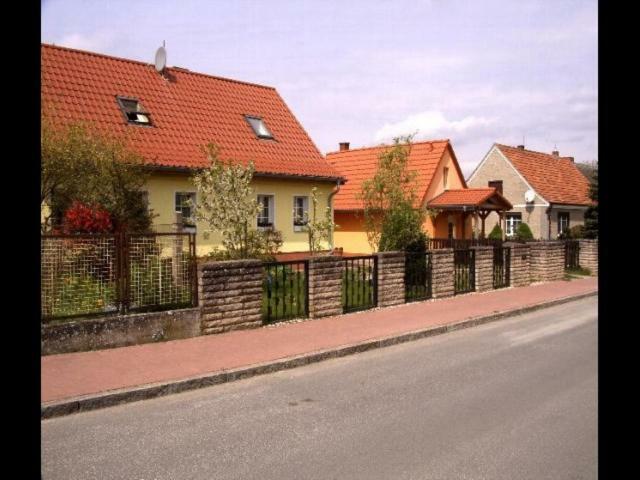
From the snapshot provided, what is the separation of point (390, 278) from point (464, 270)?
4.17 meters

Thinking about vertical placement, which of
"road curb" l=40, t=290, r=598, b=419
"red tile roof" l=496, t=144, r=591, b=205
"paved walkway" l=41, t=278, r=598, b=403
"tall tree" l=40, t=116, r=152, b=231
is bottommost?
"road curb" l=40, t=290, r=598, b=419

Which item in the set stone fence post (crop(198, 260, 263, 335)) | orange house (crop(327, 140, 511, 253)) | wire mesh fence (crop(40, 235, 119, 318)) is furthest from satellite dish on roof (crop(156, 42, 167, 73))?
wire mesh fence (crop(40, 235, 119, 318))

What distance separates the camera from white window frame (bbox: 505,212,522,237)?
1426 inches

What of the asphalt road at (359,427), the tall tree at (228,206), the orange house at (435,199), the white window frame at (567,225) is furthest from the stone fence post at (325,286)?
the white window frame at (567,225)

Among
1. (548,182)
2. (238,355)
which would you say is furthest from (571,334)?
(548,182)

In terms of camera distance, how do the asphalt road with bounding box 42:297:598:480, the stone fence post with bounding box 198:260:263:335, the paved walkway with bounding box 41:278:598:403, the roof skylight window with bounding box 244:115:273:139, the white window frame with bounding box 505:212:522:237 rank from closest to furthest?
the asphalt road with bounding box 42:297:598:480 → the paved walkway with bounding box 41:278:598:403 → the stone fence post with bounding box 198:260:263:335 → the roof skylight window with bounding box 244:115:273:139 → the white window frame with bounding box 505:212:522:237

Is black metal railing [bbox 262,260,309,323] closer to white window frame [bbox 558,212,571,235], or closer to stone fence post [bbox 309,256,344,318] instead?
stone fence post [bbox 309,256,344,318]

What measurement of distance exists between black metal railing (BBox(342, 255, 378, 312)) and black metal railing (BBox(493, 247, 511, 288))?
21.3 feet

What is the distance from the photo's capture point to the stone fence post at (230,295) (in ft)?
32.7

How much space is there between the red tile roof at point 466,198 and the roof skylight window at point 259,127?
904cm

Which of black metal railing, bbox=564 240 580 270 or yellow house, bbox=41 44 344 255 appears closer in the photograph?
yellow house, bbox=41 44 344 255

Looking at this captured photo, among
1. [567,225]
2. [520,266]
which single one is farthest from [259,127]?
[567,225]
